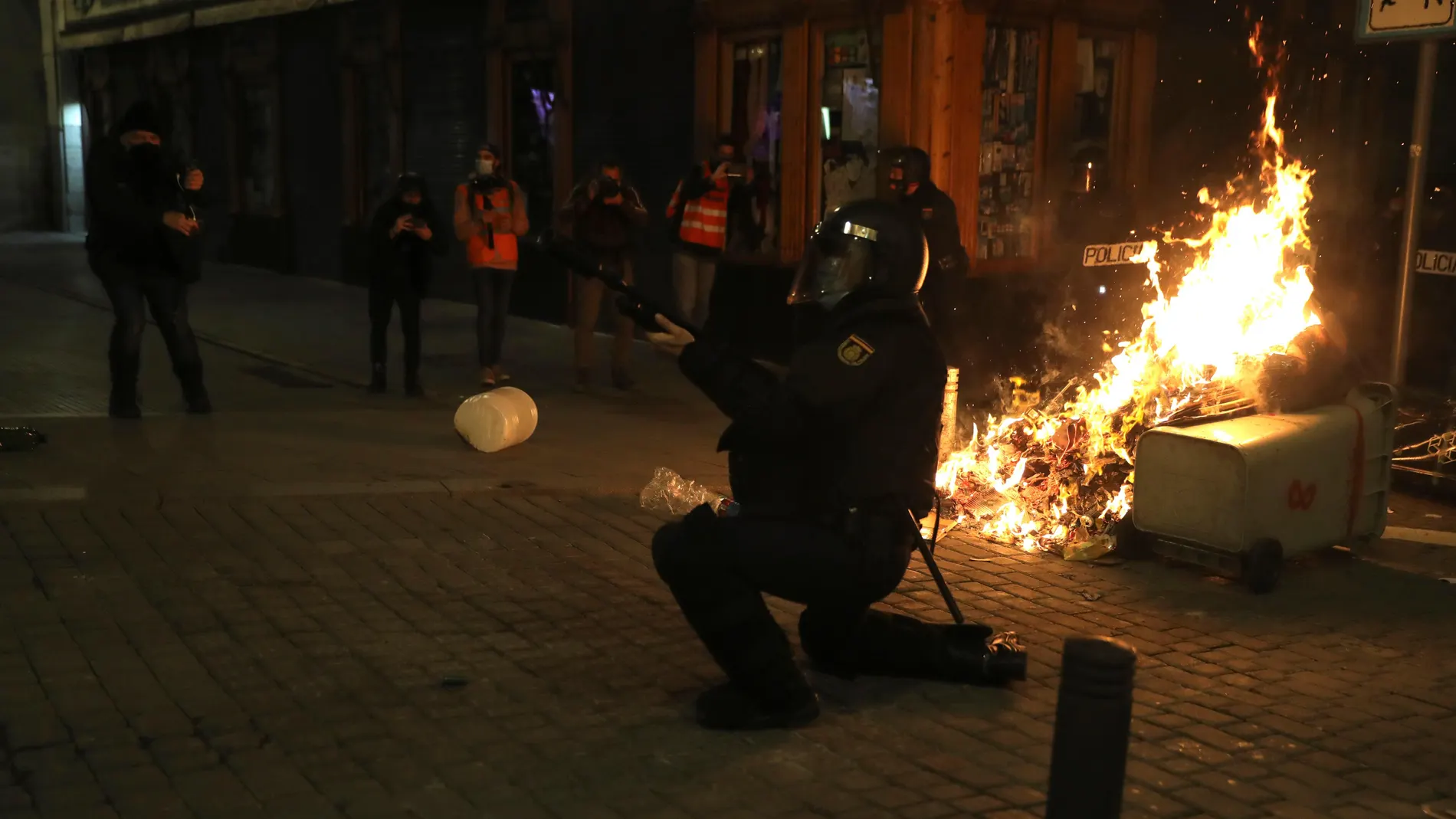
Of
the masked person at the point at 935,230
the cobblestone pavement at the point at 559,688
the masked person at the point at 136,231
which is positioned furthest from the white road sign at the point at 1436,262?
the masked person at the point at 136,231

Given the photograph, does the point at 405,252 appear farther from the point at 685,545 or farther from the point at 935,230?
the point at 685,545

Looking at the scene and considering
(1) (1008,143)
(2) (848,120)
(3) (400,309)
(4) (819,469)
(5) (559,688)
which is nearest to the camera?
(4) (819,469)

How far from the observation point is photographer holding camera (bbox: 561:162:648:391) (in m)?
11.8

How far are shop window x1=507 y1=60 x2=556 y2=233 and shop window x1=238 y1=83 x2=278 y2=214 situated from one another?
658cm

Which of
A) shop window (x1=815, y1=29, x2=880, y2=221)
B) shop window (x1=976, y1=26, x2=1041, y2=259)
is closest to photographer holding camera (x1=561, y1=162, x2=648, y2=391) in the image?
shop window (x1=815, y1=29, x2=880, y2=221)

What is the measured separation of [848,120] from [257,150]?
43.2 feet

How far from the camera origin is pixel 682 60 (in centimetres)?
1481

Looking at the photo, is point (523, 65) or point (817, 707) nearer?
point (817, 707)

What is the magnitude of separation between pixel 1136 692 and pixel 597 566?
262 centimetres

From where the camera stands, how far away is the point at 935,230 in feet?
35.6

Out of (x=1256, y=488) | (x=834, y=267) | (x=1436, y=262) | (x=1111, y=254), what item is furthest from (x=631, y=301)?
(x=1111, y=254)

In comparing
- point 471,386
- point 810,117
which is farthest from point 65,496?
point 810,117

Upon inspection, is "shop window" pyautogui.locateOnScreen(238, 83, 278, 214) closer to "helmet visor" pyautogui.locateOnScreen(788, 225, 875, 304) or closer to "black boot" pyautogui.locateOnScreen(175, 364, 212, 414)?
"black boot" pyautogui.locateOnScreen(175, 364, 212, 414)

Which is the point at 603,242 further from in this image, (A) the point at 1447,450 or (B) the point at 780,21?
(A) the point at 1447,450
